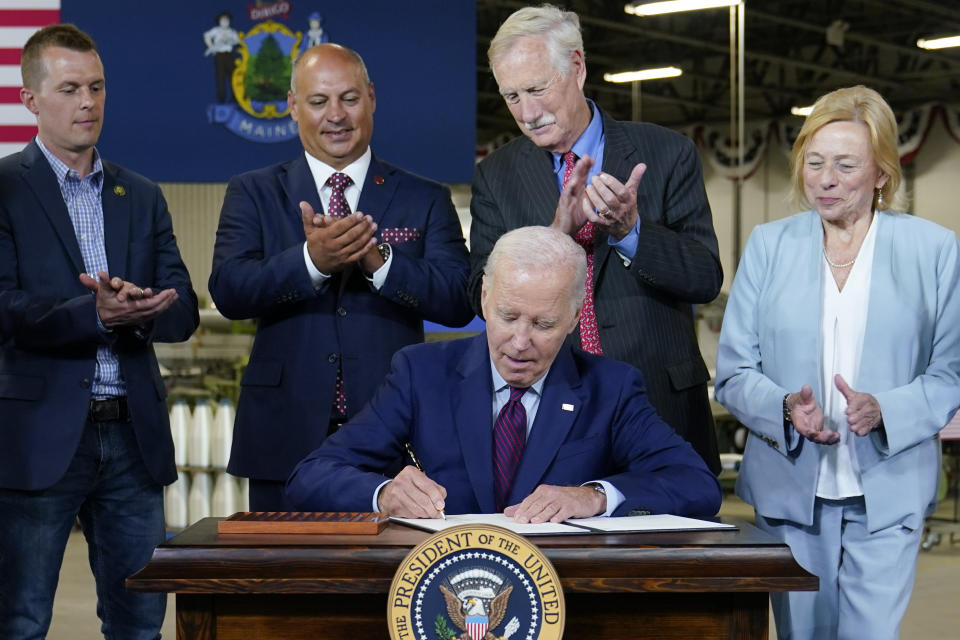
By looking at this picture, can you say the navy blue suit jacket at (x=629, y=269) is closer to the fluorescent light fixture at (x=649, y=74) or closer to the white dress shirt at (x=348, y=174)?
the white dress shirt at (x=348, y=174)

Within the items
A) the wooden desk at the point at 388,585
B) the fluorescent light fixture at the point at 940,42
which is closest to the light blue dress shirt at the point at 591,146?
the wooden desk at the point at 388,585

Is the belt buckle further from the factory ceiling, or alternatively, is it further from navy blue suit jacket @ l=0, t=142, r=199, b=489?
the factory ceiling

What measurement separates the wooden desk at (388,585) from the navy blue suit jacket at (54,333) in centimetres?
113

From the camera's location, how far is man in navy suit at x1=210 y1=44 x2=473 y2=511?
2760 mm

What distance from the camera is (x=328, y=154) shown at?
297 centimetres

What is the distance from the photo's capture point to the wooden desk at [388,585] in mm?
1716

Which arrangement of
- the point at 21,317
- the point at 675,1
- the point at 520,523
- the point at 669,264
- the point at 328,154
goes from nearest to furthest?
the point at 520,523, the point at 669,264, the point at 21,317, the point at 328,154, the point at 675,1

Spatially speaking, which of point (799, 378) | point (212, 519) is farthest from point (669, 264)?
point (212, 519)

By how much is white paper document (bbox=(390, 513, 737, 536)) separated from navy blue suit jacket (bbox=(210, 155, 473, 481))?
32.6 inches

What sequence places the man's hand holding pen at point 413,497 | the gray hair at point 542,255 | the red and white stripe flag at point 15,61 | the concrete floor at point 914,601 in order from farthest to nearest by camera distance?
the concrete floor at point 914,601 → the red and white stripe flag at point 15,61 → the gray hair at point 542,255 → the man's hand holding pen at point 413,497

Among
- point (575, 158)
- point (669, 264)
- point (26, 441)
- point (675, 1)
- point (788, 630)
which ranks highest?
point (675, 1)

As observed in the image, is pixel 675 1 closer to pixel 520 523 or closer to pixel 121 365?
pixel 121 365

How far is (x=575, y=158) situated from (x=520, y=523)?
1.10 meters

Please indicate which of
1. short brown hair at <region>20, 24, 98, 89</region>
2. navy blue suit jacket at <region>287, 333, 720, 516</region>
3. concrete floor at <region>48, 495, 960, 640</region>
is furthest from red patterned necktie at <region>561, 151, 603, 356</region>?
concrete floor at <region>48, 495, 960, 640</region>
